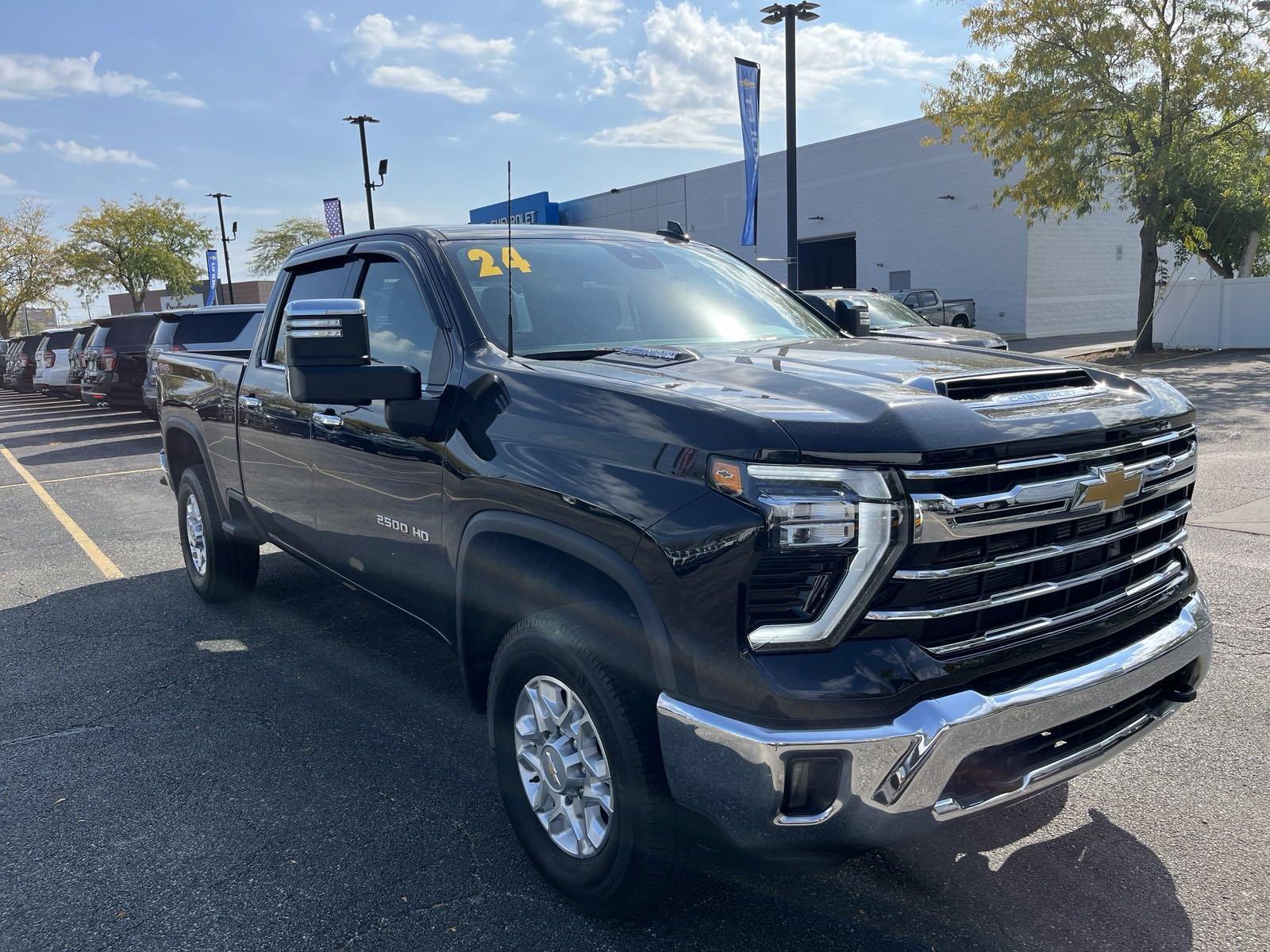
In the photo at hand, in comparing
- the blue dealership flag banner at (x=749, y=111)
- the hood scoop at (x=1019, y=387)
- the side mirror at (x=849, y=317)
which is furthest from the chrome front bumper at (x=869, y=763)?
the blue dealership flag banner at (x=749, y=111)

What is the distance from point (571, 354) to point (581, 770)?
134 cm

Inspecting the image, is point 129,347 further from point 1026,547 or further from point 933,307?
point 933,307

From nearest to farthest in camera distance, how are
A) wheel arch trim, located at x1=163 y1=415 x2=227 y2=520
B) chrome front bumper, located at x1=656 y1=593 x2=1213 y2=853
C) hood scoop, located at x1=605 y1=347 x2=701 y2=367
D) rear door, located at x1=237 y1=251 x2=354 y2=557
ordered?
1. chrome front bumper, located at x1=656 y1=593 x2=1213 y2=853
2. hood scoop, located at x1=605 y1=347 x2=701 y2=367
3. rear door, located at x1=237 y1=251 x2=354 y2=557
4. wheel arch trim, located at x1=163 y1=415 x2=227 y2=520

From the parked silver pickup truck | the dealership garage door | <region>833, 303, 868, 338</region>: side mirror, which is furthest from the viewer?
the dealership garage door

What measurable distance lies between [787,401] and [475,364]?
116cm

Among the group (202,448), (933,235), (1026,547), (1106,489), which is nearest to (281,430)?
(202,448)

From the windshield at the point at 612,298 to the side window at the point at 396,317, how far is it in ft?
0.75

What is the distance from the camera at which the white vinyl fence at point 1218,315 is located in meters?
21.8

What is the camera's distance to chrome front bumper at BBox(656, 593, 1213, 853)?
2.11 m

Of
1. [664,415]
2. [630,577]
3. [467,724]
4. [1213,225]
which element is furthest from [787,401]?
[1213,225]

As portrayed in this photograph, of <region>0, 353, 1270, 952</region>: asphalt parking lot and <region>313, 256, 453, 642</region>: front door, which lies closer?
<region>0, 353, 1270, 952</region>: asphalt parking lot

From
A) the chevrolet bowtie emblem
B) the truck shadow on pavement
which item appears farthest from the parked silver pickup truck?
the chevrolet bowtie emblem

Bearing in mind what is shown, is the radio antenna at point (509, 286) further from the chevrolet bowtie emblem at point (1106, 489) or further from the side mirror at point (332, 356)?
the chevrolet bowtie emblem at point (1106, 489)

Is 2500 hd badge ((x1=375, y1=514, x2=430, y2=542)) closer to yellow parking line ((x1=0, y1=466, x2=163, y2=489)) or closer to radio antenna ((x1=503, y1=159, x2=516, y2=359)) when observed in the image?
radio antenna ((x1=503, y1=159, x2=516, y2=359))
